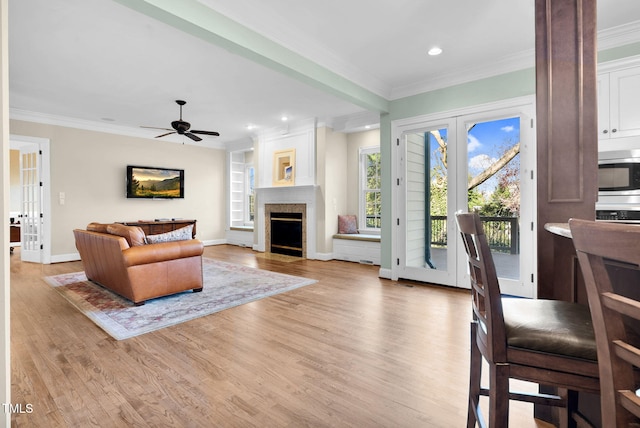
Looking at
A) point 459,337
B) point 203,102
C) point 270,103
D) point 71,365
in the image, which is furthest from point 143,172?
point 459,337

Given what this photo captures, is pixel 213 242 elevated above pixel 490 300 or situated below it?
below

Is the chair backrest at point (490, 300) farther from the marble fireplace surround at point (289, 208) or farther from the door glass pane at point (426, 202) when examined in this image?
the marble fireplace surround at point (289, 208)

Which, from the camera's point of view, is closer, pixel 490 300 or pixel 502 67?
pixel 490 300

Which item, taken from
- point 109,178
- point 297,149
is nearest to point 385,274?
point 297,149

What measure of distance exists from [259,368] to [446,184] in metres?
3.46

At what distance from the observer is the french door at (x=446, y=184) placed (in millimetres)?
4156

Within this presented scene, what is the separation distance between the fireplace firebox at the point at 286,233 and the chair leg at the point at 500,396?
5.89 meters

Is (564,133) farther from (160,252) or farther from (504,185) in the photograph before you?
(160,252)

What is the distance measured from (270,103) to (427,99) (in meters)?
2.56

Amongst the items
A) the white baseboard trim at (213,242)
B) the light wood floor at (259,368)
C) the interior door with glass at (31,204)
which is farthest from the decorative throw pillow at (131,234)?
the white baseboard trim at (213,242)

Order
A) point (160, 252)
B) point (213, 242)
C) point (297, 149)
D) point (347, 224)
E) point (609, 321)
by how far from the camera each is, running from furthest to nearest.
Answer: point (213, 242) → point (297, 149) → point (347, 224) → point (160, 252) → point (609, 321)

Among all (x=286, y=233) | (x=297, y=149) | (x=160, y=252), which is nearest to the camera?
(x=160, y=252)

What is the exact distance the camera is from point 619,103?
10.1 ft

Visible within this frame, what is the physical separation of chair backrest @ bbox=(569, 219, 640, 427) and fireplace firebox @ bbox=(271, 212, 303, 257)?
245 inches
